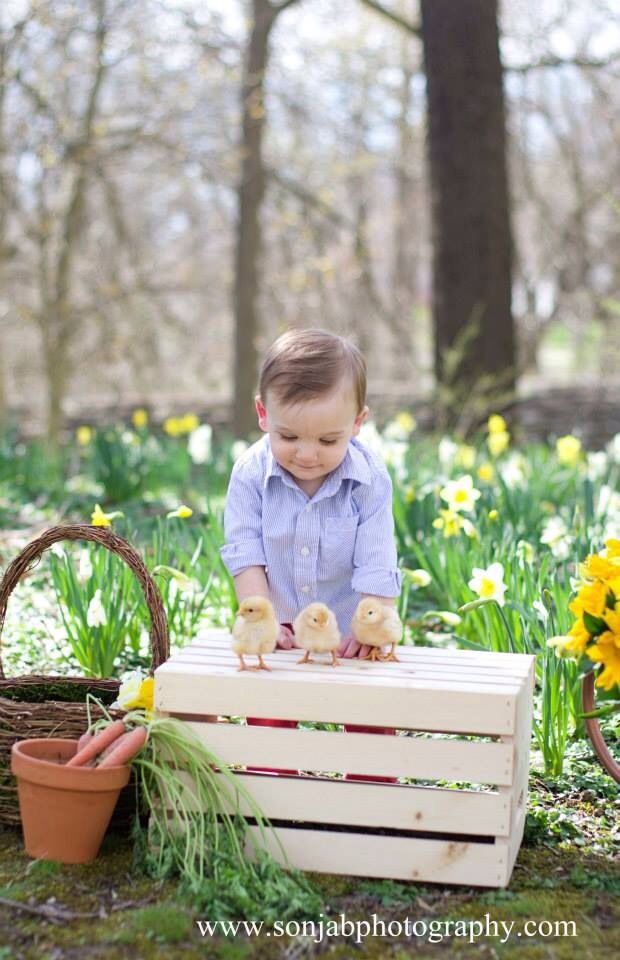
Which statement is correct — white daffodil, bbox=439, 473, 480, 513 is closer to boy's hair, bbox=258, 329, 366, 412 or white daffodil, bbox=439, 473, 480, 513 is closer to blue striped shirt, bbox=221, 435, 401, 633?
blue striped shirt, bbox=221, 435, 401, 633

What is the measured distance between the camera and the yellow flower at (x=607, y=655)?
2.14m

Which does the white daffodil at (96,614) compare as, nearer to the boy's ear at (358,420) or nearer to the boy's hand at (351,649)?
the boy's hand at (351,649)

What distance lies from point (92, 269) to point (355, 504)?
10.2 meters

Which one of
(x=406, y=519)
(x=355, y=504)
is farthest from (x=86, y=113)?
(x=355, y=504)

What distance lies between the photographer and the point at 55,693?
8.65ft

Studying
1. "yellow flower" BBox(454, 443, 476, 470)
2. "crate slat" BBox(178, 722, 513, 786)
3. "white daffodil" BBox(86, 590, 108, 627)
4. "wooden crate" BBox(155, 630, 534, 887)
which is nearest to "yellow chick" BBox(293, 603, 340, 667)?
"wooden crate" BBox(155, 630, 534, 887)

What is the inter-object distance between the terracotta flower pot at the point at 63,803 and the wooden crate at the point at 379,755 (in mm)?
204

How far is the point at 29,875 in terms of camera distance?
212cm

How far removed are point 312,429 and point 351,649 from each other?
1.64 ft

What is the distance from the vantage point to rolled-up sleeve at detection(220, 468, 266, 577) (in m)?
2.54

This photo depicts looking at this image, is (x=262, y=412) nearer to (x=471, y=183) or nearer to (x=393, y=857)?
(x=393, y=857)

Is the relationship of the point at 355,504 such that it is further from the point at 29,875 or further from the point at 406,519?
the point at 406,519

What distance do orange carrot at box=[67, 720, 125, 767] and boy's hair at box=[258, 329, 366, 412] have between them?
2.47 feet

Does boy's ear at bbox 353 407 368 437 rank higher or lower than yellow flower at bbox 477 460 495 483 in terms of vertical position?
higher
